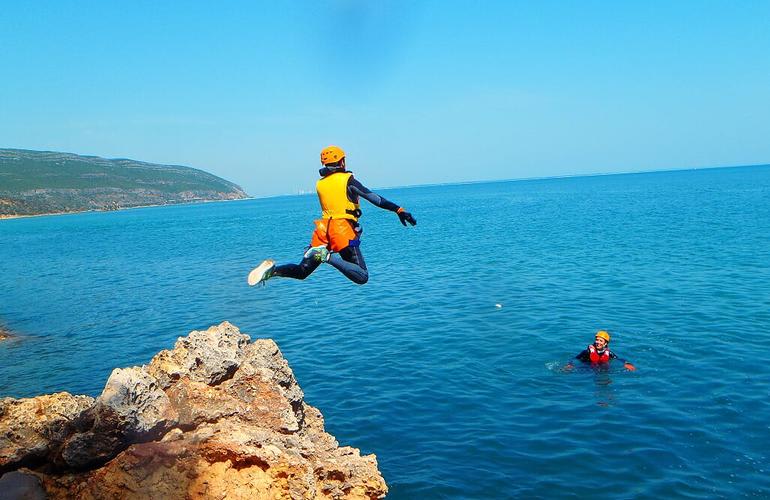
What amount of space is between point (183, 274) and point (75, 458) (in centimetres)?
4288

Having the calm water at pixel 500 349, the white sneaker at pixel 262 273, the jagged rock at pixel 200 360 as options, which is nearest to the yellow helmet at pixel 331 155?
the white sneaker at pixel 262 273

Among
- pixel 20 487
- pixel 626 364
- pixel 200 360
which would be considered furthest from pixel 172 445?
pixel 626 364

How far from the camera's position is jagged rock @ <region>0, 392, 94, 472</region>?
7684 millimetres

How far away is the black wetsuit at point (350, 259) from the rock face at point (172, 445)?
2.11m

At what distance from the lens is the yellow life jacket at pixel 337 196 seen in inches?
391

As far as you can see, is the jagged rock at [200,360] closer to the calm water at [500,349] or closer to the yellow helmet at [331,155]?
the yellow helmet at [331,155]

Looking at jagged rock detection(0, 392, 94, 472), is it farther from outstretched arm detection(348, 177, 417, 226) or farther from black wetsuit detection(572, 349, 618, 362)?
black wetsuit detection(572, 349, 618, 362)

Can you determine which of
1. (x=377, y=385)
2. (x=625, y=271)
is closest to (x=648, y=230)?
(x=625, y=271)

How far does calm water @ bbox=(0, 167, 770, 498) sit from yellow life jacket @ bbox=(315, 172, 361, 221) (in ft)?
22.4

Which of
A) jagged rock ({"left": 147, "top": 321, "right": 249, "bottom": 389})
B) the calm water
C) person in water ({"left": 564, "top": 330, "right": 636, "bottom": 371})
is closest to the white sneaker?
jagged rock ({"left": 147, "top": 321, "right": 249, "bottom": 389})

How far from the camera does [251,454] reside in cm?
746

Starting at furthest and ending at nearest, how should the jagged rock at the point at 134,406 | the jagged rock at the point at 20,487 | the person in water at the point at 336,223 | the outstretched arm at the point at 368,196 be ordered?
the person in water at the point at 336,223 → the outstretched arm at the point at 368,196 → the jagged rock at the point at 134,406 → the jagged rock at the point at 20,487

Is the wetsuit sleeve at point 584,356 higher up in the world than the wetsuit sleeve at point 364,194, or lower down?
lower down

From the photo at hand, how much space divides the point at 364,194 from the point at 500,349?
14.4 m
